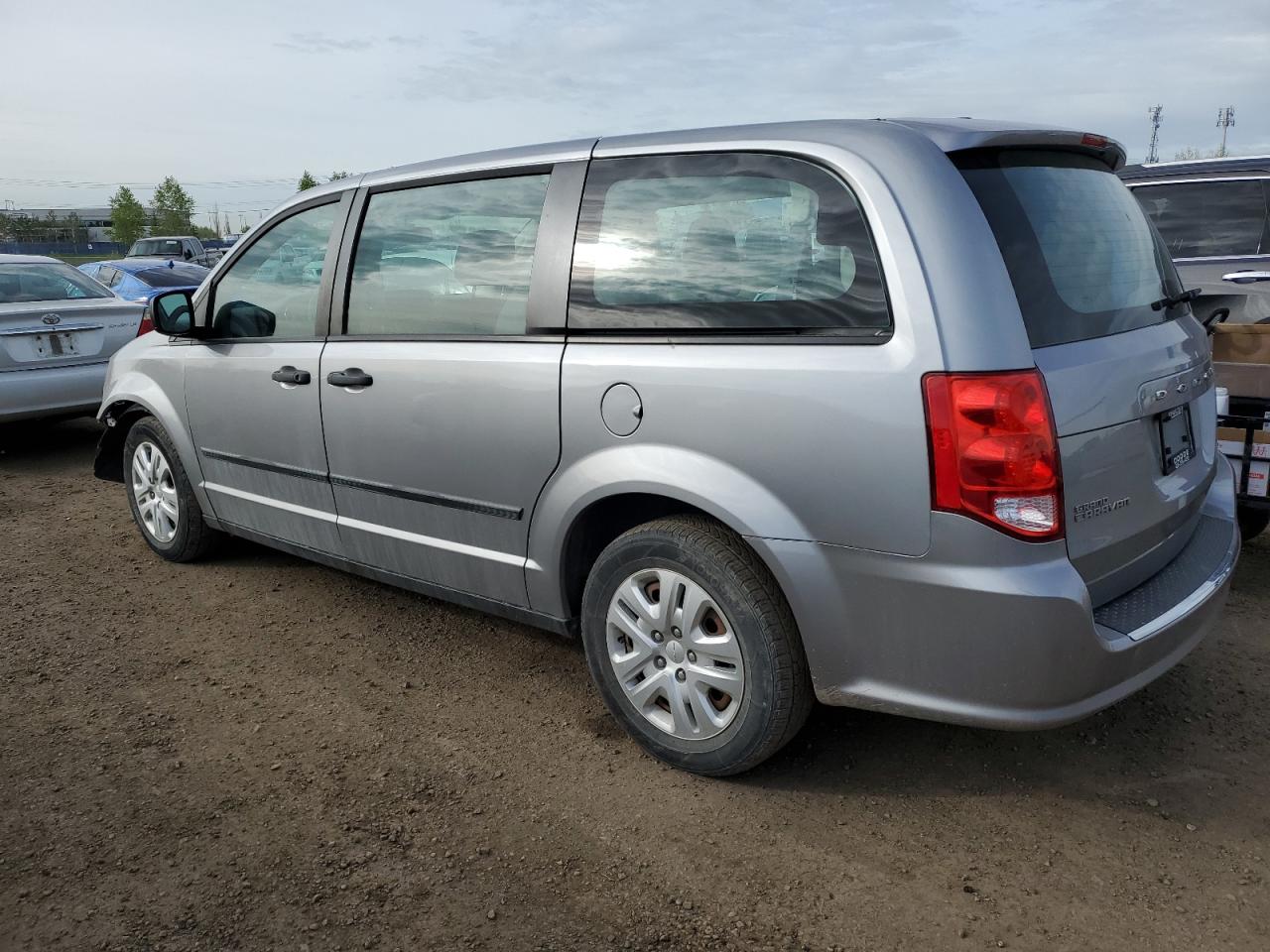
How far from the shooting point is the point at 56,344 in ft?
25.0

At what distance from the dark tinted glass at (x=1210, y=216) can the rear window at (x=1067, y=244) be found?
4.03 metres

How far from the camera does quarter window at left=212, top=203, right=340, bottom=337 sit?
410 centimetres

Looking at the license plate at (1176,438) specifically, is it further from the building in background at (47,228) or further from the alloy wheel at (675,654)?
the building in background at (47,228)

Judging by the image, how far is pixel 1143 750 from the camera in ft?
10.3

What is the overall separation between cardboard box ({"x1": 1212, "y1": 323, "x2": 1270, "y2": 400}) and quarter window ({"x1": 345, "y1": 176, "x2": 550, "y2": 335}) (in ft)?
10.2

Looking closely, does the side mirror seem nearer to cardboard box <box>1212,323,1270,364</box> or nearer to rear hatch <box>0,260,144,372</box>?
rear hatch <box>0,260,144,372</box>

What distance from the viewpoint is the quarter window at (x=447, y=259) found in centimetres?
336

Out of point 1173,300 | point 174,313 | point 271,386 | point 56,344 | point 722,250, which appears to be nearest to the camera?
point 722,250

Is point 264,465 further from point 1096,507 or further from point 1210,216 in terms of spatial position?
point 1210,216

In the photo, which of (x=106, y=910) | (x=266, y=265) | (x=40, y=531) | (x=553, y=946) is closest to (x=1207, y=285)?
(x=266, y=265)

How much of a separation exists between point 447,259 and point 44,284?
6.25 meters

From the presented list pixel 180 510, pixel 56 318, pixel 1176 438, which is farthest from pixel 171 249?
pixel 1176 438

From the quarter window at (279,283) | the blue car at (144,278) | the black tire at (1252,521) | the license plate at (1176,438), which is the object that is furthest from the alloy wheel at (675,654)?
the blue car at (144,278)

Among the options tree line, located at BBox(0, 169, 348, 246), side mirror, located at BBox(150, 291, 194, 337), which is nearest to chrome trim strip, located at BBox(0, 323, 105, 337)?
side mirror, located at BBox(150, 291, 194, 337)
